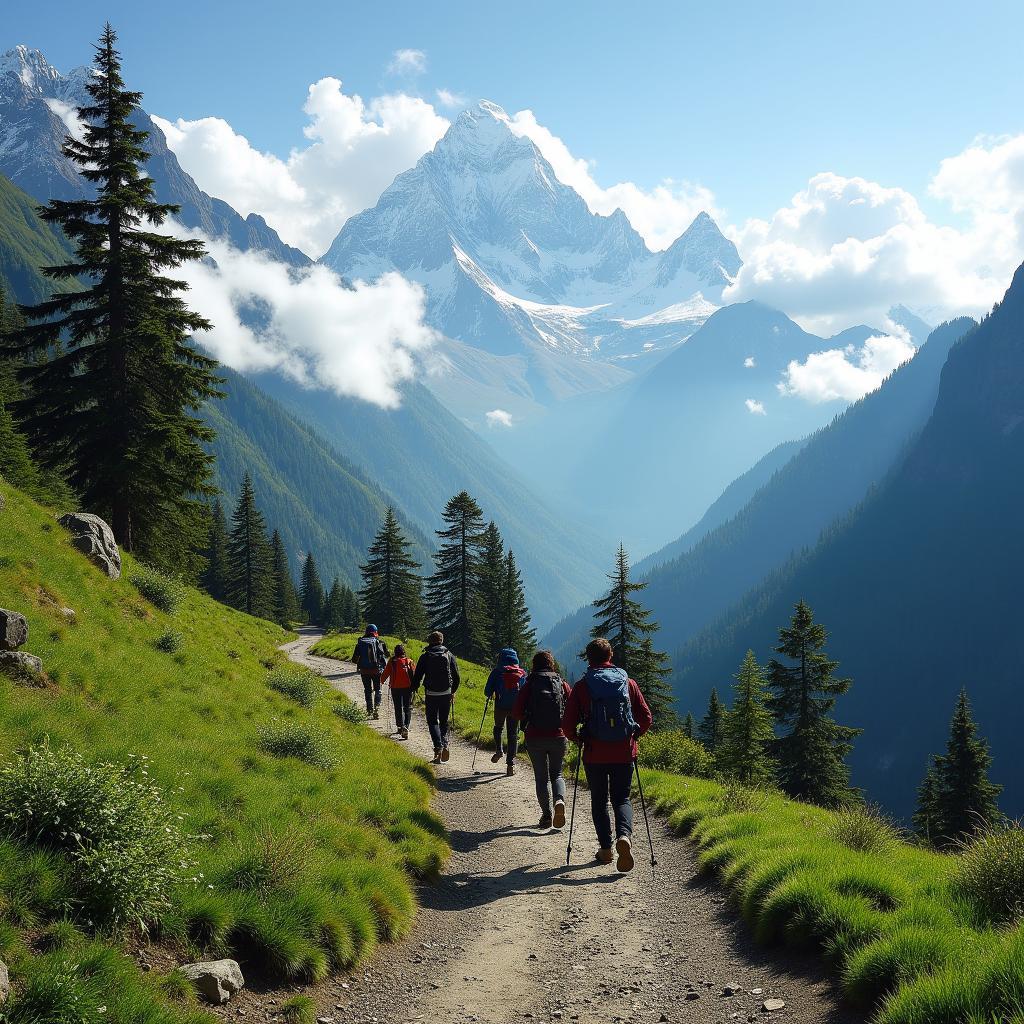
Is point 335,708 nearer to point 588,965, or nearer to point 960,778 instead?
point 588,965

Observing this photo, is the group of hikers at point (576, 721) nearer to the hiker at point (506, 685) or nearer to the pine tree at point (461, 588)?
the hiker at point (506, 685)

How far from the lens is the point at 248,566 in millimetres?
81125

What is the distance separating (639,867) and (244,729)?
7281 millimetres

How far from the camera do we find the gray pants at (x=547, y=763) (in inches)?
459

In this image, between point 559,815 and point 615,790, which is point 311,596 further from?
point 615,790

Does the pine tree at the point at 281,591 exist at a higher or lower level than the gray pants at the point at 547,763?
higher

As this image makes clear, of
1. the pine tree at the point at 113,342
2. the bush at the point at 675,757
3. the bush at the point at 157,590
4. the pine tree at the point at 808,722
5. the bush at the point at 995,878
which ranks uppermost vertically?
the pine tree at the point at 113,342

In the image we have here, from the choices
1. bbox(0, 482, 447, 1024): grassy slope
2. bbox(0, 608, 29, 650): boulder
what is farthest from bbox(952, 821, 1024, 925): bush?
bbox(0, 608, 29, 650): boulder

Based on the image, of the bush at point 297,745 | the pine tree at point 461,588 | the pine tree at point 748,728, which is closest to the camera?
the bush at point 297,745

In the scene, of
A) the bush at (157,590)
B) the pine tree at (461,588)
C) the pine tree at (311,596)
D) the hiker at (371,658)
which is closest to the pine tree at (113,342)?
the bush at (157,590)

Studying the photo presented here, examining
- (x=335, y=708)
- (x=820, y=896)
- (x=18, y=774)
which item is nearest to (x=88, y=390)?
(x=335, y=708)

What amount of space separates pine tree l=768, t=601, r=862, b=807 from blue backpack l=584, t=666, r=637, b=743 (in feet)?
101

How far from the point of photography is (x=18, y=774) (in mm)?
6211

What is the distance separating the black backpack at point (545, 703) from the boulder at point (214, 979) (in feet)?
20.6
